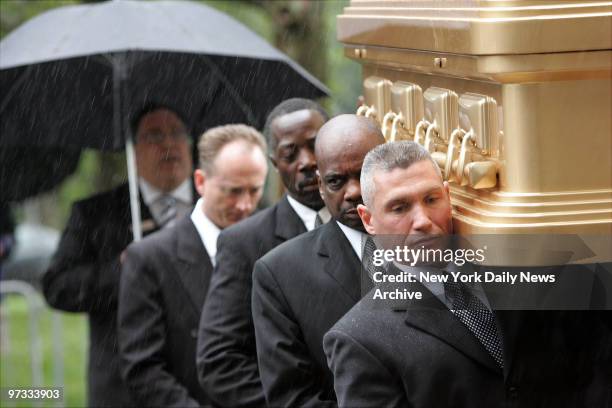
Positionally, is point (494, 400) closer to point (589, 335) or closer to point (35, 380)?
point (589, 335)

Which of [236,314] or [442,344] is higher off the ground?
[442,344]

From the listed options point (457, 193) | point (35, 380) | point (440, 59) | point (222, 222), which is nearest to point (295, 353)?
point (457, 193)

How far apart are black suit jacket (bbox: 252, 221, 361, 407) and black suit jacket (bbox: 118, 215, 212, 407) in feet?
4.57

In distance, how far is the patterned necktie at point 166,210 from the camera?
7.14 m

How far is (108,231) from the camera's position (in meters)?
7.08

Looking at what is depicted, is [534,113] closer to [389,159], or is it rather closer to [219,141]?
[389,159]

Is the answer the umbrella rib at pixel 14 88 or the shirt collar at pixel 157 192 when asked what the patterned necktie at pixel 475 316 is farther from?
the umbrella rib at pixel 14 88

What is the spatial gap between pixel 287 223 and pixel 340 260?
86 centimetres

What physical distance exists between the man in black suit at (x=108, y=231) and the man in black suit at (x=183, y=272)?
2.35 ft

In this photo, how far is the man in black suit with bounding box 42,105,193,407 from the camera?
695 cm

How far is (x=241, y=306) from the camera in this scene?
5.35 metres

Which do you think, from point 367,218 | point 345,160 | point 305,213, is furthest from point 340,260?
point 305,213

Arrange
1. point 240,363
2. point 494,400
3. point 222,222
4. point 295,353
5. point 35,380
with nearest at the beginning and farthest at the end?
point 494,400 < point 295,353 < point 240,363 < point 222,222 < point 35,380

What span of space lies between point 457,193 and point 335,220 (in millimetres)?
629
